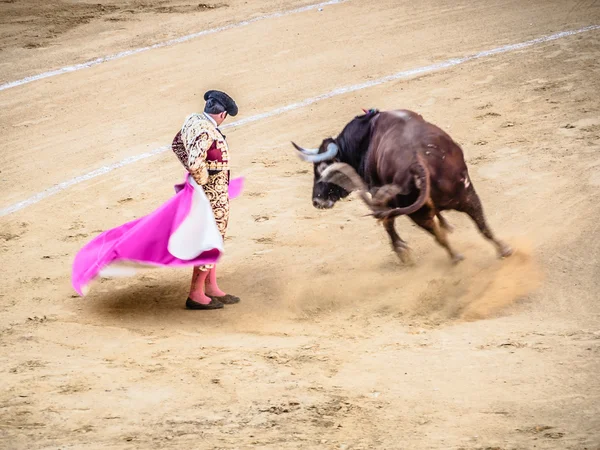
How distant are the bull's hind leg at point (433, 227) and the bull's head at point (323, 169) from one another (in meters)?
0.81

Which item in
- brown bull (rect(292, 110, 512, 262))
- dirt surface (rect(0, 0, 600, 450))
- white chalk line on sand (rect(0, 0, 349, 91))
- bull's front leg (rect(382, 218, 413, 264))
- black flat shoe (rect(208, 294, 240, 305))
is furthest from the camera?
white chalk line on sand (rect(0, 0, 349, 91))

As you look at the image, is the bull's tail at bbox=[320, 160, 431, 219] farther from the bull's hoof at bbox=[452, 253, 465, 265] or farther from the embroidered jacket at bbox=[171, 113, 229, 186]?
the embroidered jacket at bbox=[171, 113, 229, 186]

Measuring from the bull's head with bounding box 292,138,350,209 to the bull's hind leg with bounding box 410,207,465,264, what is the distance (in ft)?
2.67

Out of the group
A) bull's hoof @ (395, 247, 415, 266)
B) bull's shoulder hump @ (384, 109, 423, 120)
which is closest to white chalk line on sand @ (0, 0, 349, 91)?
bull's shoulder hump @ (384, 109, 423, 120)

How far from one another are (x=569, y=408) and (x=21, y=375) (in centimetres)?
276

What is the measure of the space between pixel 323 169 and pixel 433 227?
1023 millimetres

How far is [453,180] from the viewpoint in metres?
5.96

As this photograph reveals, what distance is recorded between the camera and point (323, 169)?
689 centimetres

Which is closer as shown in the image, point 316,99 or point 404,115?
point 404,115

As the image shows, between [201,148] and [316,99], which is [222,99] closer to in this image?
[201,148]

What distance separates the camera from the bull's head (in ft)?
22.5

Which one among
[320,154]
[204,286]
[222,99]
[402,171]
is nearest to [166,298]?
[204,286]

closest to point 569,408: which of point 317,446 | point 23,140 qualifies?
point 317,446

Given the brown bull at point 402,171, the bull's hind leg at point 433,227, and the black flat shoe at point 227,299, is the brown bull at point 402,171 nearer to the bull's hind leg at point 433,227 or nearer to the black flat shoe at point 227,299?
the bull's hind leg at point 433,227
